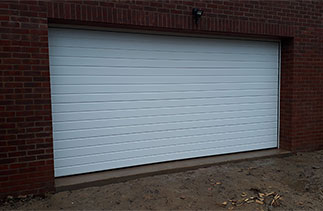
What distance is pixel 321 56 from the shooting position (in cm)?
663

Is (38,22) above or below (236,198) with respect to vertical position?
above

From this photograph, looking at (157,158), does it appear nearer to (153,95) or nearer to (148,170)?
(148,170)

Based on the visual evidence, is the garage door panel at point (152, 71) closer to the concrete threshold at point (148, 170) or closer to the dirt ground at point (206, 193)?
the concrete threshold at point (148, 170)

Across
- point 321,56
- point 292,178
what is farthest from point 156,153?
point 321,56

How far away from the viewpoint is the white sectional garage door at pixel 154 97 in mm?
4621

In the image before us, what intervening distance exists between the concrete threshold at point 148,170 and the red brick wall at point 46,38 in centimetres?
34

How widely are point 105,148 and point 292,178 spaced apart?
133 inches

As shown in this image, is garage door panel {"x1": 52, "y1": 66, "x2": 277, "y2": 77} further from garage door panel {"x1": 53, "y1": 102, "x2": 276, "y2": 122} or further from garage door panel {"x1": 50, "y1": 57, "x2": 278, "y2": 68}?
garage door panel {"x1": 53, "y1": 102, "x2": 276, "y2": 122}

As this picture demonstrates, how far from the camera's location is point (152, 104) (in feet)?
17.3

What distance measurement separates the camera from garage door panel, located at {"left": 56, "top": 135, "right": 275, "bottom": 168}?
4711 mm

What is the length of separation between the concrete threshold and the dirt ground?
0.09 m

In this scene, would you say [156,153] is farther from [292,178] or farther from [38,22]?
[38,22]

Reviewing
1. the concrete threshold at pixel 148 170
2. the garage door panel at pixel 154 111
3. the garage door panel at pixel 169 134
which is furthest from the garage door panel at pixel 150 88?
the concrete threshold at pixel 148 170

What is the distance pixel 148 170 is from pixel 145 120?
0.91 metres
